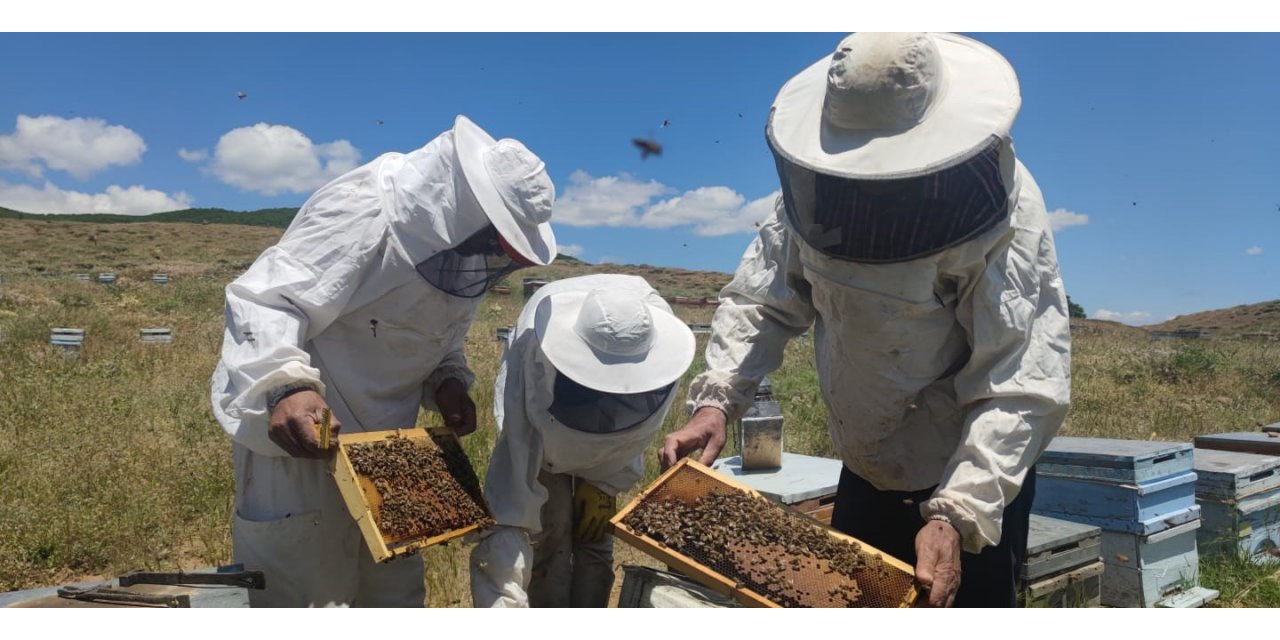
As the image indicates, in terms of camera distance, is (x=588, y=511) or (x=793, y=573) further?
(x=588, y=511)

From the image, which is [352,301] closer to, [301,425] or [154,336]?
[301,425]

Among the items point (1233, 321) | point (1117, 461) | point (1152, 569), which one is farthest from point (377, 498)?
point (1233, 321)

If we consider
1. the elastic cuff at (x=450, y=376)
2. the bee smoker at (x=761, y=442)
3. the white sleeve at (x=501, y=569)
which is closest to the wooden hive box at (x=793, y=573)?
the white sleeve at (x=501, y=569)

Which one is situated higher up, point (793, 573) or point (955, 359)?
point (955, 359)

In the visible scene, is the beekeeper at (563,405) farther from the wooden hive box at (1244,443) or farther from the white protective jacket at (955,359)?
the wooden hive box at (1244,443)

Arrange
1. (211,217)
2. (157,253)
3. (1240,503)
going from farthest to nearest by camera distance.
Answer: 1. (211,217)
2. (157,253)
3. (1240,503)

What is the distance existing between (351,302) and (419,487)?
2.25ft

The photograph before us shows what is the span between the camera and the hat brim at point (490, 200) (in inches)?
112

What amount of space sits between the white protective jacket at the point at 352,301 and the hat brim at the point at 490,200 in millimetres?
52

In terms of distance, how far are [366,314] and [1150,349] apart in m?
16.5

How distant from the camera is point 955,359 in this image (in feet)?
8.41

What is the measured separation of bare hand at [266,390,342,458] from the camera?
255 cm

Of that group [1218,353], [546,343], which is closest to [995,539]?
[546,343]

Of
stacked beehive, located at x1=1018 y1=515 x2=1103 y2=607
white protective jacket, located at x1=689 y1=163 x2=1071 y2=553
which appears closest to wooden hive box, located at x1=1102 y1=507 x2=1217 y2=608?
stacked beehive, located at x1=1018 y1=515 x2=1103 y2=607
